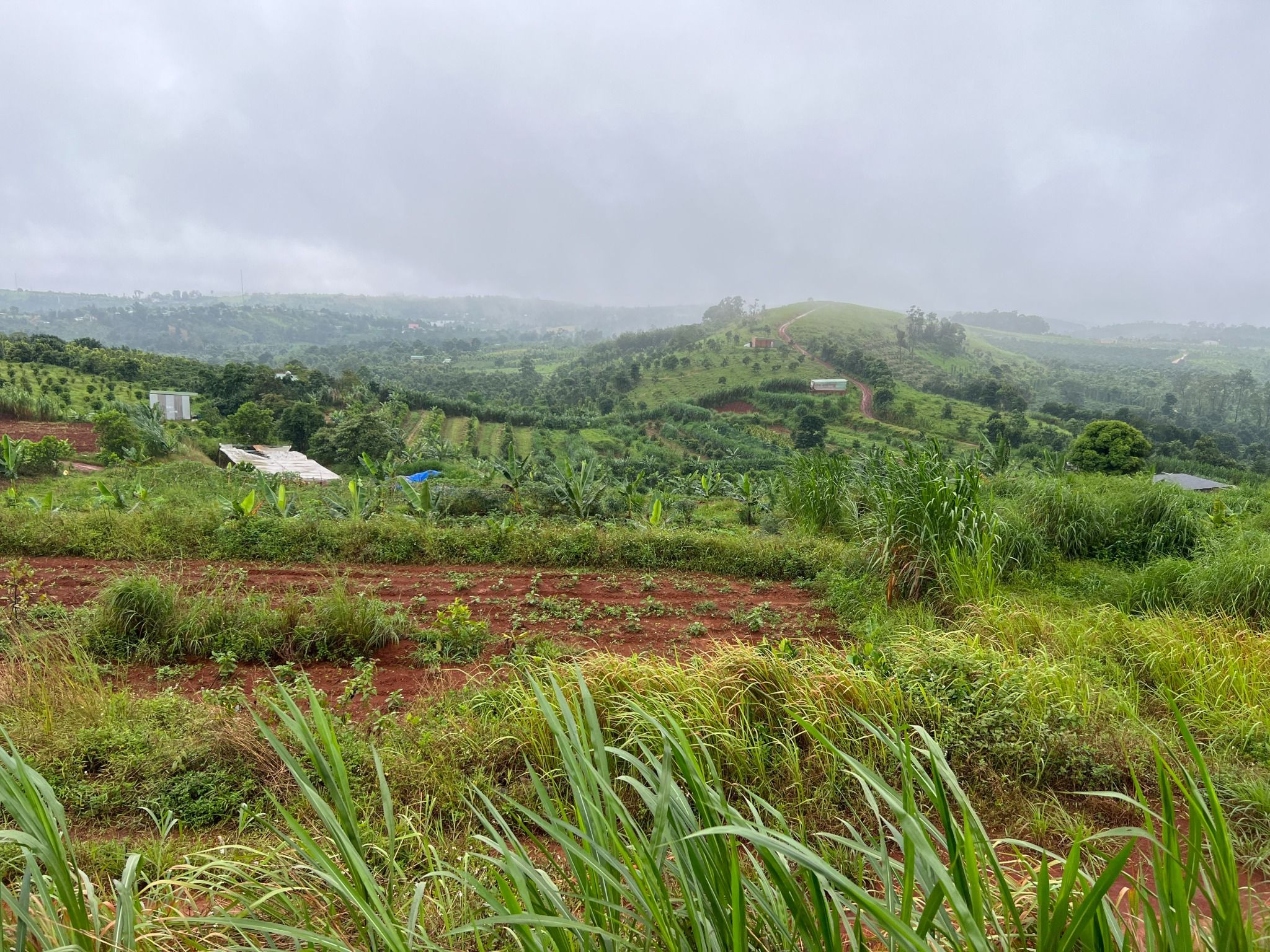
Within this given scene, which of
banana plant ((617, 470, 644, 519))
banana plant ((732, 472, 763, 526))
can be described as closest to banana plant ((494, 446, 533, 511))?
banana plant ((617, 470, 644, 519))

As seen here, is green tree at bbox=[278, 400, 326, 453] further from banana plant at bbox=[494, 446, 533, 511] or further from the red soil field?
banana plant at bbox=[494, 446, 533, 511]

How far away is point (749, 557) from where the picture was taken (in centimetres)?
833

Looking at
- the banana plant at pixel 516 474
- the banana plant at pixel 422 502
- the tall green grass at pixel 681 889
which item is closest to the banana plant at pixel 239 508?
the banana plant at pixel 422 502

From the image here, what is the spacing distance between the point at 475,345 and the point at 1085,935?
185m

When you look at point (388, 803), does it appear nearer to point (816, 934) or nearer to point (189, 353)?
point (816, 934)

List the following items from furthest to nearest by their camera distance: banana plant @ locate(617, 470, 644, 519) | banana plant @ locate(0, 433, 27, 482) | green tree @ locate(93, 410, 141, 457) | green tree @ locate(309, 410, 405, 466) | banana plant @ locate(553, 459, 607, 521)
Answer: green tree @ locate(309, 410, 405, 466), green tree @ locate(93, 410, 141, 457), banana plant @ locate(0, 433, 27, 482), banana plant @ locate(617, 470, 644, 519), banana plant @ locate(553, 459, 607, 521)

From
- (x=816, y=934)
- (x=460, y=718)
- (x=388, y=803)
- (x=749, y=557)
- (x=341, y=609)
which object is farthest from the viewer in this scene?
(x=749, y=557)

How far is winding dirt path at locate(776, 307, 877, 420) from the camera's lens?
7406cm

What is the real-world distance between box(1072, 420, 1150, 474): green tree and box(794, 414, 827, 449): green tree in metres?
29.5

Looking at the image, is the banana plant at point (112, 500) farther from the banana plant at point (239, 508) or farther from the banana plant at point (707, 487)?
the banana plant at point (707, 487)

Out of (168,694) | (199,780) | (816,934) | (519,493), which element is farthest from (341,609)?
(519,493)

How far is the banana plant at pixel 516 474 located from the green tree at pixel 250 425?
27152 mm

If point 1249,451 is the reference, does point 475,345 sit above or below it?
above

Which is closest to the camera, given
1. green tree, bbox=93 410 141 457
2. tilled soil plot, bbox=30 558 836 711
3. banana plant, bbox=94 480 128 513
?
tilled soil plot, bbox=30 558 836 711
